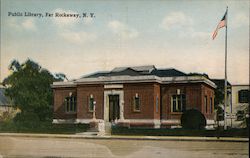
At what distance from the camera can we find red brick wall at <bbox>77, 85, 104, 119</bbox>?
17.2 feet

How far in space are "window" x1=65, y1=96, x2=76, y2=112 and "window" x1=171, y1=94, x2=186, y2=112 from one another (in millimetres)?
1176

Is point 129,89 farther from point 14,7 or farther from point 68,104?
point 14,7

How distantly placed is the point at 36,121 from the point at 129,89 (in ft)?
3.82

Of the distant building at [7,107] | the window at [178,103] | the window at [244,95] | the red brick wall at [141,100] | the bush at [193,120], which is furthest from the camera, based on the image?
the distant building at [7,107]

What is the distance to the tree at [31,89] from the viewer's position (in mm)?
5195

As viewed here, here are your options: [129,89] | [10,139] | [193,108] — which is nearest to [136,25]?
[129,89]

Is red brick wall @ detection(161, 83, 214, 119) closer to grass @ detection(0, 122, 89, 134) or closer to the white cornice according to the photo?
the white cornice

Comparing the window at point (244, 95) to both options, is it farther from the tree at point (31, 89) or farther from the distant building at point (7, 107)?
the distant building at point (7, 107)

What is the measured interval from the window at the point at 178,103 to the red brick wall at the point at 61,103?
118cm

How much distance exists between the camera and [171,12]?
16.0 feet

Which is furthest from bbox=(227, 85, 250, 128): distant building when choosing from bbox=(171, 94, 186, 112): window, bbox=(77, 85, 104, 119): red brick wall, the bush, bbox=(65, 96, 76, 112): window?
bbox=(65, 96, 76, 112): window

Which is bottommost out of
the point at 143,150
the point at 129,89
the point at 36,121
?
the point at 143,150

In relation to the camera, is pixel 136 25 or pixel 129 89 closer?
pixel 136 25

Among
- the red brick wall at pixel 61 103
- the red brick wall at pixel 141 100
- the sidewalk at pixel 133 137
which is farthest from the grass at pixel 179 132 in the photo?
the red brick wall at pixel 61 103
